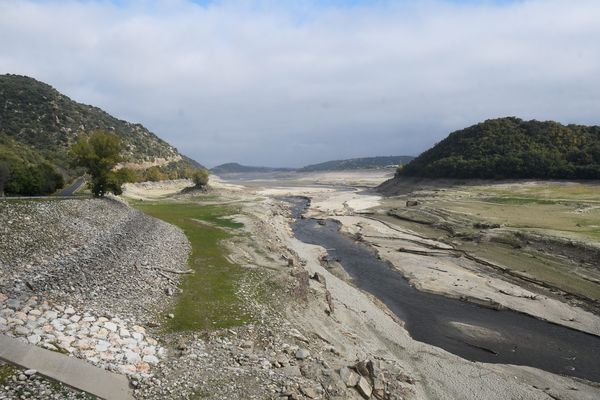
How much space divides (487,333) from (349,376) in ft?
48.0

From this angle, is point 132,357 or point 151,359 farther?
point 151,359

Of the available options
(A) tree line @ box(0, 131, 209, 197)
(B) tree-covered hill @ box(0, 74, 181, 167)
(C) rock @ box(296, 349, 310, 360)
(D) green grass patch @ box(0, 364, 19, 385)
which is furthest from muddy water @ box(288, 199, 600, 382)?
(B) tree-covered hill @ box(0, 74, 181, 167)

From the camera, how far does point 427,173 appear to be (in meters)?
128

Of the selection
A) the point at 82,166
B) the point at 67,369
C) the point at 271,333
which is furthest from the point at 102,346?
the point at 82,166

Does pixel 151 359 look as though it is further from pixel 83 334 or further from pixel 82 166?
pixel 82 166

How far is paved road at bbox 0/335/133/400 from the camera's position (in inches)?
534

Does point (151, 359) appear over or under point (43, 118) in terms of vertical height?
under

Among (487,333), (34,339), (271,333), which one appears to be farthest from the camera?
(487,333)

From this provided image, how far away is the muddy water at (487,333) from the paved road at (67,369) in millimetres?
19817

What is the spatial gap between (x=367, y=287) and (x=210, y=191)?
75308mm

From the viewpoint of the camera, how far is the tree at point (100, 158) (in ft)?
136

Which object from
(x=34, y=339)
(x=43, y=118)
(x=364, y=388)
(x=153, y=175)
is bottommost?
(x=364, y=388)

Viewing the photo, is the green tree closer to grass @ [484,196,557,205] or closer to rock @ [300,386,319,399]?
grass @ [484,196,557,205]

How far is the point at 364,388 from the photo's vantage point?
17.9 m
